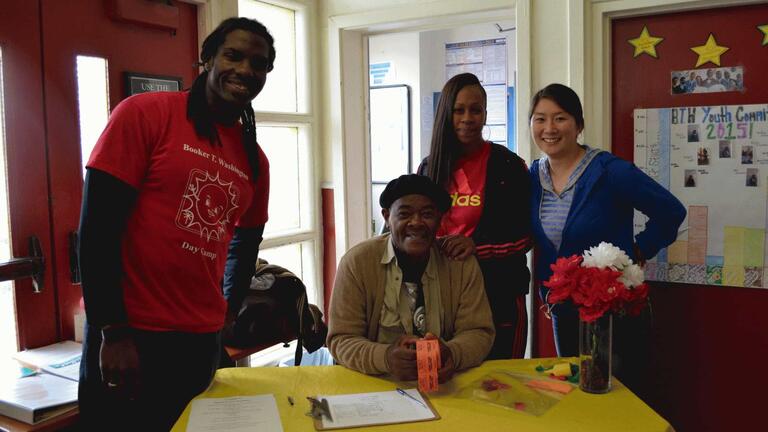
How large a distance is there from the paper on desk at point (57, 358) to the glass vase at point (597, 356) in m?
1.50

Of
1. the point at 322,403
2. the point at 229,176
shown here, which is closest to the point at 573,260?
the point at 322,403

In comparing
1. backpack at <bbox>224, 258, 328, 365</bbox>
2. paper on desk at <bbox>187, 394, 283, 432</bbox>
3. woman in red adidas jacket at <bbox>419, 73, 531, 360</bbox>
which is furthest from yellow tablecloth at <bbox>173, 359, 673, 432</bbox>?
backpack at <bbox>224, 258, 328, 365</bbox>

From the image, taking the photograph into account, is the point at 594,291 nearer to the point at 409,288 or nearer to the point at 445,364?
the point at 445,364

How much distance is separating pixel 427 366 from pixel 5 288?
151 centimetres

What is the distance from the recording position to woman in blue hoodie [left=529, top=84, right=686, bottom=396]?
2195 mm

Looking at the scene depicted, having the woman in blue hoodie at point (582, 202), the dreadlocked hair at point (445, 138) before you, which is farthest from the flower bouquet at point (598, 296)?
the dreadlocked hair at point (445, 138)

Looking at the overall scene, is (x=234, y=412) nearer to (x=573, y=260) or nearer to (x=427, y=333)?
(x=427, y=333)

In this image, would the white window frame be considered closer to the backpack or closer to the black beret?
the backpack

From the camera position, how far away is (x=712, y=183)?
111 inches

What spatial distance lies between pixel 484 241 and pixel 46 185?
1.51 metres

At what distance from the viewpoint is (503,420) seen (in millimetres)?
1507

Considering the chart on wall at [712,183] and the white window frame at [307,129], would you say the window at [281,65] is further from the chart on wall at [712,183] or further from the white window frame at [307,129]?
the chart on wall at [712,183]

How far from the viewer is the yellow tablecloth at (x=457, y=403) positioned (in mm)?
1474

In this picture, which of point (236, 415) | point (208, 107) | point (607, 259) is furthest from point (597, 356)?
point (208, 107)
